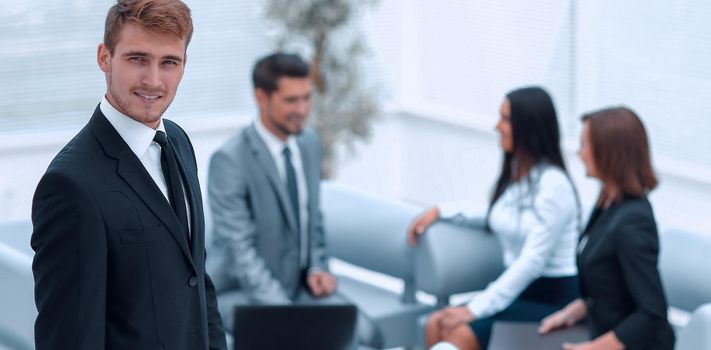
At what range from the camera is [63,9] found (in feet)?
23.3

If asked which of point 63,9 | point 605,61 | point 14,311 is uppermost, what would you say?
point 63,9

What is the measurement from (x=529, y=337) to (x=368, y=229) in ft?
3.52

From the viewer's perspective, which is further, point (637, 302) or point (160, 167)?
point (637, 302)

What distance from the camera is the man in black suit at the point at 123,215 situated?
1.99m

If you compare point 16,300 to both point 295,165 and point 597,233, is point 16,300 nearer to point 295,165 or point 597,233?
point 295,165

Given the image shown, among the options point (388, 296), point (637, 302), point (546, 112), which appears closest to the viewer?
point (637, 302)

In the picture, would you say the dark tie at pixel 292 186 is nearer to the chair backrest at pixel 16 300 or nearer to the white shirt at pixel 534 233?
the white shirt at pixel 534 233

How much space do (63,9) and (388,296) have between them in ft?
10.8

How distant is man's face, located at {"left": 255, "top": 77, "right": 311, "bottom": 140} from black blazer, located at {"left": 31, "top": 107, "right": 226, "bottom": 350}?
99.6 inches

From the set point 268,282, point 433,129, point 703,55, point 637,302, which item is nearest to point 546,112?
point 637,302

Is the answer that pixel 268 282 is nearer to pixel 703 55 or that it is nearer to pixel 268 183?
pixel 268 183

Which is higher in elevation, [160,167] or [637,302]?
[160,167]

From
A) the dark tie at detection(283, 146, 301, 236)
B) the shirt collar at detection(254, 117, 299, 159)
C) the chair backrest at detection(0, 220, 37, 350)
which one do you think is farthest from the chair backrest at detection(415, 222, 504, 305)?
the chair backrest at detection(0, 220, 37, 350)

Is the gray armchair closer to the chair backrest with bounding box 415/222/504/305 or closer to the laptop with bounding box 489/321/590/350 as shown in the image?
the laptop with bounding box 489/321/590/350
